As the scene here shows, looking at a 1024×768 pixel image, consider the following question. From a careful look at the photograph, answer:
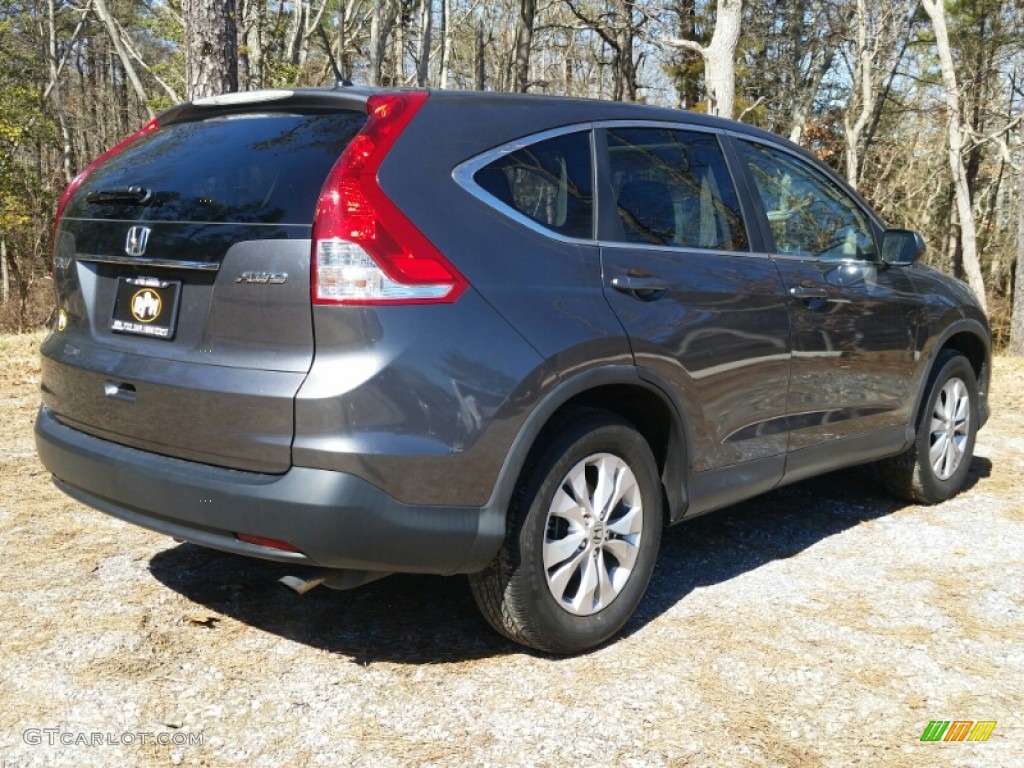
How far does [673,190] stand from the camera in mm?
3709

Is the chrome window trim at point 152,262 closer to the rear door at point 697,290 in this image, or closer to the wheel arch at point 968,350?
the rear door at point 697,290

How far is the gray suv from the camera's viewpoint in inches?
105

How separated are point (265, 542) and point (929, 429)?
12.6ft

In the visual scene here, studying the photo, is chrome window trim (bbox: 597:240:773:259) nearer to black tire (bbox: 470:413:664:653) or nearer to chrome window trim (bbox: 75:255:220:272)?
black tire (bbox: 470:413:664:653)

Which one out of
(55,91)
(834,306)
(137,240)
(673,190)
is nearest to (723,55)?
(834,306)

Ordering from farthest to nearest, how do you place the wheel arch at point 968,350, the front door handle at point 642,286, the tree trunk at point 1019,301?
the tree trunk at point 1019,301
the wheel arch at point 968,350
the front door handle at point 642,286

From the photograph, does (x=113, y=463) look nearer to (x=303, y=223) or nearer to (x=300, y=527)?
(x=300, y=527)

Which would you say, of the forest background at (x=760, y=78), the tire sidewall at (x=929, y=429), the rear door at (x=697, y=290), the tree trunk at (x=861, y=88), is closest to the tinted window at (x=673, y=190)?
the rear door at (x=697, y=290)

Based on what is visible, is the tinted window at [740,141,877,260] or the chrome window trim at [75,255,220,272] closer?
the chrome window trim at [75,255,220,272]

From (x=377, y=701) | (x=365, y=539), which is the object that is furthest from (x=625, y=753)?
(x=365, y=539)

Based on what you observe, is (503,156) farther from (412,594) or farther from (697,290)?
(412,594)

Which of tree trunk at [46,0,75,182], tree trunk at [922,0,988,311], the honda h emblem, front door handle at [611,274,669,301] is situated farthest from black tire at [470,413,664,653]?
tree trunk at [46,0,75,182]

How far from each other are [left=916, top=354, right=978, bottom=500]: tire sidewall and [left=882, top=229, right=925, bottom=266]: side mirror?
815 mm

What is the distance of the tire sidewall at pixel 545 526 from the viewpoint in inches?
119
